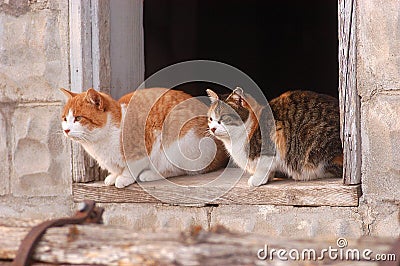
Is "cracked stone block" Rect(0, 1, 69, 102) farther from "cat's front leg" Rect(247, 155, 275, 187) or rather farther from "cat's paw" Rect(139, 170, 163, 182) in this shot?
"cat's front leg" Rect(247, 155, 275, 187)

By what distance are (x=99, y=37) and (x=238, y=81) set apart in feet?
4.27

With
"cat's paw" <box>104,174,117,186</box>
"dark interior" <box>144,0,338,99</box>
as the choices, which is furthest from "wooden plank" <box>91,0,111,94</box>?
"dark interior" <box>144,0,338,99</box>

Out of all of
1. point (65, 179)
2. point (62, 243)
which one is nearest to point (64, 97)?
point (65, 179)

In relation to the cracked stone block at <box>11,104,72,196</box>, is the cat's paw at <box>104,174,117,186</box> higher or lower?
→ lower

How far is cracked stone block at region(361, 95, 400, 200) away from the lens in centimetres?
A: 304

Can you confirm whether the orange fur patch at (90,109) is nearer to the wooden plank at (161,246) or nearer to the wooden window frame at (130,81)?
the wooden window frame at (130,81)

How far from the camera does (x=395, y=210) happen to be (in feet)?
10.1

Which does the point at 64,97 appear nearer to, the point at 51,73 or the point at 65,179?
the point at 51,73

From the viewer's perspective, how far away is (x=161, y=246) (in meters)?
1.68

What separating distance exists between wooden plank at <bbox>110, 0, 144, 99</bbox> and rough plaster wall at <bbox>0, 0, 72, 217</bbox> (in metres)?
0.27

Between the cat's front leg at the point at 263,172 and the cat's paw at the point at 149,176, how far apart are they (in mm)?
481

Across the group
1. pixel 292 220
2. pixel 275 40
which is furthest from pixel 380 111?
pixel 275 40

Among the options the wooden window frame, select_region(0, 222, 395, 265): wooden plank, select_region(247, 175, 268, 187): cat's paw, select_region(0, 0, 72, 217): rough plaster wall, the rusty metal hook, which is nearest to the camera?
select_region(0, 222, 395, 265): wooden plank

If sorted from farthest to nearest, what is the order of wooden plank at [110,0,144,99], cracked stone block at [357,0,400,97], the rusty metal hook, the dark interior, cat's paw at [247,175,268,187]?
the dark interior → wooden plank at [110,0,144,99] → cat's paw at [247,175,268,187] → cracked stone block at [357,0,400,97] → the rusty metal hook
